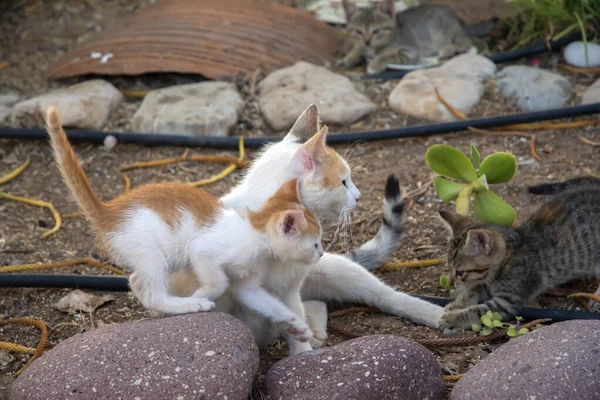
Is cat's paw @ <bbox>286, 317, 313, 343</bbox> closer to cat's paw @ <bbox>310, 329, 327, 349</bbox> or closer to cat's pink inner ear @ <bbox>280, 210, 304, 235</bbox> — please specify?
cat's paw @ <bbox>310, 329, 327, 349</bbox>

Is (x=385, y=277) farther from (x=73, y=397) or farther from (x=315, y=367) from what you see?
(x=73, y=397)

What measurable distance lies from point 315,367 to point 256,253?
543 millimetres

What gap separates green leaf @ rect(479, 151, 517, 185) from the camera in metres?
4.32

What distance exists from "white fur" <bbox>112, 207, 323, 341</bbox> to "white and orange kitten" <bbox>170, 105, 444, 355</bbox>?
133 mm

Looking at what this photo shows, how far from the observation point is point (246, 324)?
3.76 meters

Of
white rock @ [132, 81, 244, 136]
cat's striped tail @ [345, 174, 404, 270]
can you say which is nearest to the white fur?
cat's striped tail @ [345, 174, 404, 270]

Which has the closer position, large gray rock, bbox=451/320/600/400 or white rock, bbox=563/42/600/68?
large gray rock, bbox=451/320/600/400

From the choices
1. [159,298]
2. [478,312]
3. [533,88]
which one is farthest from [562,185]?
[159,298]

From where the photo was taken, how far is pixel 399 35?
8.04m

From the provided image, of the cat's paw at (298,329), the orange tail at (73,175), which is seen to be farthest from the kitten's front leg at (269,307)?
the orange tail at (73,175)

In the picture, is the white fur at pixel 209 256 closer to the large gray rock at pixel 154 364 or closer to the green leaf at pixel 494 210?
the large gray rock at pixel 154 364

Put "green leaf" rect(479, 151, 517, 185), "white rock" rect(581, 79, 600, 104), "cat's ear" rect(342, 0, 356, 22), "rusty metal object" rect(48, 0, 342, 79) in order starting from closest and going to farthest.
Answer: "green leaf" rect(479, 151, 517, 185), "white rock" rect(581, 79, 600, 104), "rusty metal object" rect(48, 0, 342, 79), "cat's ear" rect(342, 0, 356, 22)

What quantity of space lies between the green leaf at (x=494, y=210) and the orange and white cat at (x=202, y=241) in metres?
1.27

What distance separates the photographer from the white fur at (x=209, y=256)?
3.46 meters
